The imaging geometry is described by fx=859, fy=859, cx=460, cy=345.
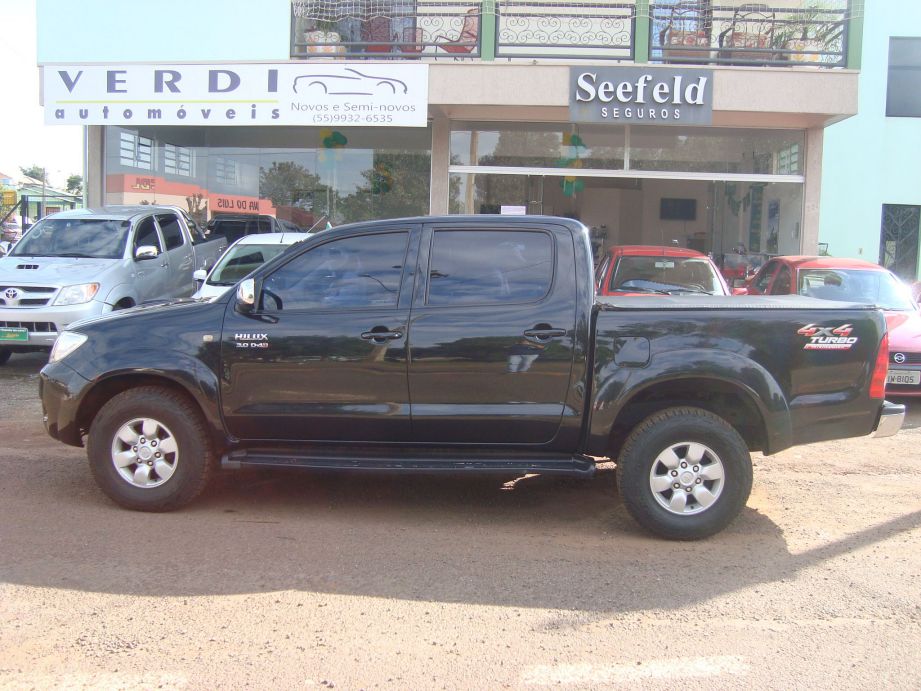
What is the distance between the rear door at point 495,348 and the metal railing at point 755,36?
9.60 meters

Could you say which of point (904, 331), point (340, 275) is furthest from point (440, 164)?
point (340, 275)

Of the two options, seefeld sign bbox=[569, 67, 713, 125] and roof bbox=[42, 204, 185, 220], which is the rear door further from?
seefeld sign bbox=[569, 67, 713, 125]

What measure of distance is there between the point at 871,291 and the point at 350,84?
803 cm

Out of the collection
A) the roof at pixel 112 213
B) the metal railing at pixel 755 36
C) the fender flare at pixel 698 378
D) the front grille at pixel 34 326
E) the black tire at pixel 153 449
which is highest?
the metal railing at pixel 755 36

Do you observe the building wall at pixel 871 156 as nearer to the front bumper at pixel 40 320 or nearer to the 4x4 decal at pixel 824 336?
the 4x4 decal at pixel 824 336

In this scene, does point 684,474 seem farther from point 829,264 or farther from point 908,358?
point 829,264

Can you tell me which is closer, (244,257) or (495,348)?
(495,348)

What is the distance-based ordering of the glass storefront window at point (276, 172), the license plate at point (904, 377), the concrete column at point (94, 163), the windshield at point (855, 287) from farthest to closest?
1. the concrete column at point (94, 163)
2. the glass storefront window at point (276, 172)
3. the windshield at point (855, 287)
4. the license plate at point (904, 377)

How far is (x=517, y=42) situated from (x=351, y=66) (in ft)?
9.41

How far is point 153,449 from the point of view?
212 inches

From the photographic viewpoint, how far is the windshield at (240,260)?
35.6 ft

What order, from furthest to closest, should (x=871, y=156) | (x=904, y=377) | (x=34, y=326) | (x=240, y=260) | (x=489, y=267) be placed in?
1. (x=871, y=156)
2. (x=240, y=260)
3. (x=34, y=326)
4. (x=904, y=377)
5. (x=489, y=267)

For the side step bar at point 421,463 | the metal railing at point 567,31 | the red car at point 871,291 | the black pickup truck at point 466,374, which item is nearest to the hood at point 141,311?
the black pickup truck at point 466,374

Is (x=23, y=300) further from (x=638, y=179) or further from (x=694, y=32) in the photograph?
(x=694, y=32)
